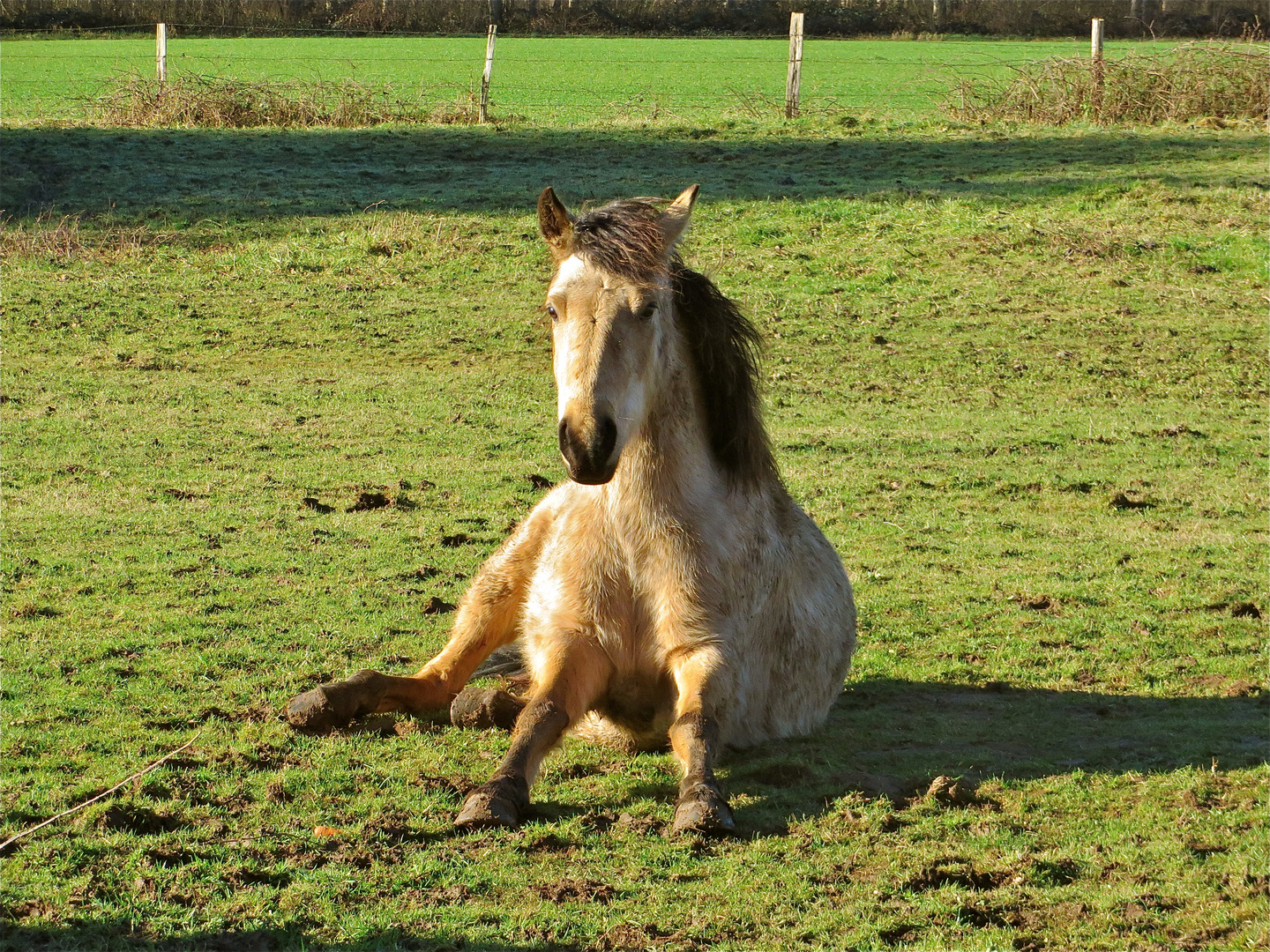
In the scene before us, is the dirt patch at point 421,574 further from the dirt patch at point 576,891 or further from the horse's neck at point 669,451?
the dirt patch at point 576,891

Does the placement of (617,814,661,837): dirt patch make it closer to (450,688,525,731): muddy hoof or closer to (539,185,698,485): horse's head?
(450,688,525,731): muddy hoof

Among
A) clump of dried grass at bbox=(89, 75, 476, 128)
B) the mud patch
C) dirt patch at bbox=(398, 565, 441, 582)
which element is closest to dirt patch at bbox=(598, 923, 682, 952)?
dirt patch at bbox=(398, 565, 441, 582)

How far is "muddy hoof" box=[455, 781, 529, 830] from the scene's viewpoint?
417cm

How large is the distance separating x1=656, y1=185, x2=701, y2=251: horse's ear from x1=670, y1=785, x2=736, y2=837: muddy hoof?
2052mm

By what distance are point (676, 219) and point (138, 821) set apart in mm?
2901

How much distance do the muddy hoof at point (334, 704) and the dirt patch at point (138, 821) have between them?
94 centimetres

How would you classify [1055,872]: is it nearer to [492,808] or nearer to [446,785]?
[492,808]

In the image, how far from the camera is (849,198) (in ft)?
60.8

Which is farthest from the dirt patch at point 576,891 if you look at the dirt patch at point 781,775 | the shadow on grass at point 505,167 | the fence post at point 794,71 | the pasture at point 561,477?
the fence post at point 794,71

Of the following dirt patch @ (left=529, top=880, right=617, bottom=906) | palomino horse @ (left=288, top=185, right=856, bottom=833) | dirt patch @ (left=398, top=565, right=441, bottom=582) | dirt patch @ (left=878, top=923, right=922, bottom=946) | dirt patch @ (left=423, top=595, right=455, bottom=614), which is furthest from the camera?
dirt patch @ (left=398, top=565, right=441, bottom=582)

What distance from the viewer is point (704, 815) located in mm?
4117

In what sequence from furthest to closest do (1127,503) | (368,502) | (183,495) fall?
(1127,503)
(183,495)
(368,502)

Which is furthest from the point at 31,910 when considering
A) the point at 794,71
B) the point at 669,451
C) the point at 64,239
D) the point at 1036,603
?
the point at 794,71

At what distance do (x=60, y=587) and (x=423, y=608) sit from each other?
2.12 metres
